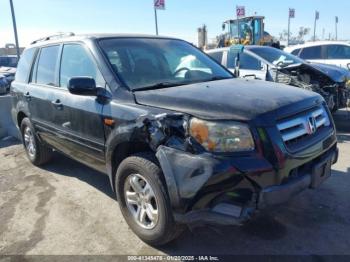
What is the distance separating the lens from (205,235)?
135 inches

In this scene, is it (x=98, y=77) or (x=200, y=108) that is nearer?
(x=200, y=108)

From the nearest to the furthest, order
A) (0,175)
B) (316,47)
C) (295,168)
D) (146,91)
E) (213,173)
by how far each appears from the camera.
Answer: (213,173), (295,168), (146,91), (0,175), (316,47)

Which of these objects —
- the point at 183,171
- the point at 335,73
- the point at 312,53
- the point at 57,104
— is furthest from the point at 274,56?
the point at 183,171

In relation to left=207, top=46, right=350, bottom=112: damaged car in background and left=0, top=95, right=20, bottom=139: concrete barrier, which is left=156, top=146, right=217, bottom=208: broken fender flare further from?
left=0, top=95, right=20, bottom=139: concrete barrier

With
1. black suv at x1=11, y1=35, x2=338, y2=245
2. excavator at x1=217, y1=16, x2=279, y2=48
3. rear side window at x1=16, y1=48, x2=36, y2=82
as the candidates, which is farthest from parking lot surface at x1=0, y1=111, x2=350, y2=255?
excavator at x1=217, y1=16, x2=279, y2=48

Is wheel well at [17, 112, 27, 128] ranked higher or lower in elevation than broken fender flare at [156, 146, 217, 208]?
lower

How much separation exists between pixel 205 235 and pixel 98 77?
185 centimetres

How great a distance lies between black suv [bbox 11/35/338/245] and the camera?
8.77ft

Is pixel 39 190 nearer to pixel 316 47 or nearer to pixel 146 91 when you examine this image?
pixel 146 91

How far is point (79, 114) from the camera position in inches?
154

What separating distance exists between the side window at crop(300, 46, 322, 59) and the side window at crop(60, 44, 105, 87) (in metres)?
9.36

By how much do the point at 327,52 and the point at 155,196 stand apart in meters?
10.4

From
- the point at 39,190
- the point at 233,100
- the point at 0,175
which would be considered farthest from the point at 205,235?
the point at 0,175

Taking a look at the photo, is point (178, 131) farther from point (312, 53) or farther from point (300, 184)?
point (312, 53)
